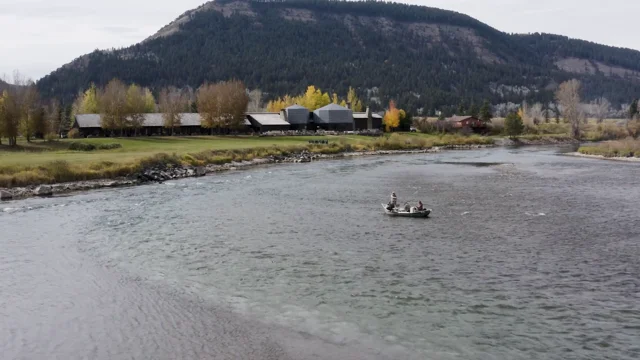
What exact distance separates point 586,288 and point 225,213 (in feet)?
76.5

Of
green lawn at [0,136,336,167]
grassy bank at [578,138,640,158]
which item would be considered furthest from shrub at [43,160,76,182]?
grassy bank at [578,138,640,158]

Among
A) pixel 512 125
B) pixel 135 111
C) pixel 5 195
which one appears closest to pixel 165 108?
pixel 135 111

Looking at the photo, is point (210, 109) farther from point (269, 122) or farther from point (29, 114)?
point (29, 114)

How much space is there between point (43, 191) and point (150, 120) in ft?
204

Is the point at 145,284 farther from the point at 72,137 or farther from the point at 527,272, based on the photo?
the point at 72,137

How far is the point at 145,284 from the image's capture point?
22.1 metres

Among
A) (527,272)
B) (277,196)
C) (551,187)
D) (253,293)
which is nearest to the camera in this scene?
(253,293)

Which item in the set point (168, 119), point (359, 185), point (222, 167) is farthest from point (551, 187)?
point (168, 119)

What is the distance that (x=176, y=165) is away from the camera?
6391cm

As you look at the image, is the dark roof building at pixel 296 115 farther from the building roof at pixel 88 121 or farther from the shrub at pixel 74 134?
the shrub at pixel 74 134

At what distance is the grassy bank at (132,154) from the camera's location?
5059 centimetres

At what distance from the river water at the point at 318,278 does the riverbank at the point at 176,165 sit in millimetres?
6569

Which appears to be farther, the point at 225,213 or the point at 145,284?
the point at 225,213

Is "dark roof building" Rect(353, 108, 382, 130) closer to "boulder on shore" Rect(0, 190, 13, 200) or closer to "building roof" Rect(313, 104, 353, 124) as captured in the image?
"building roof" Rect(313, 104, 353, 124)
